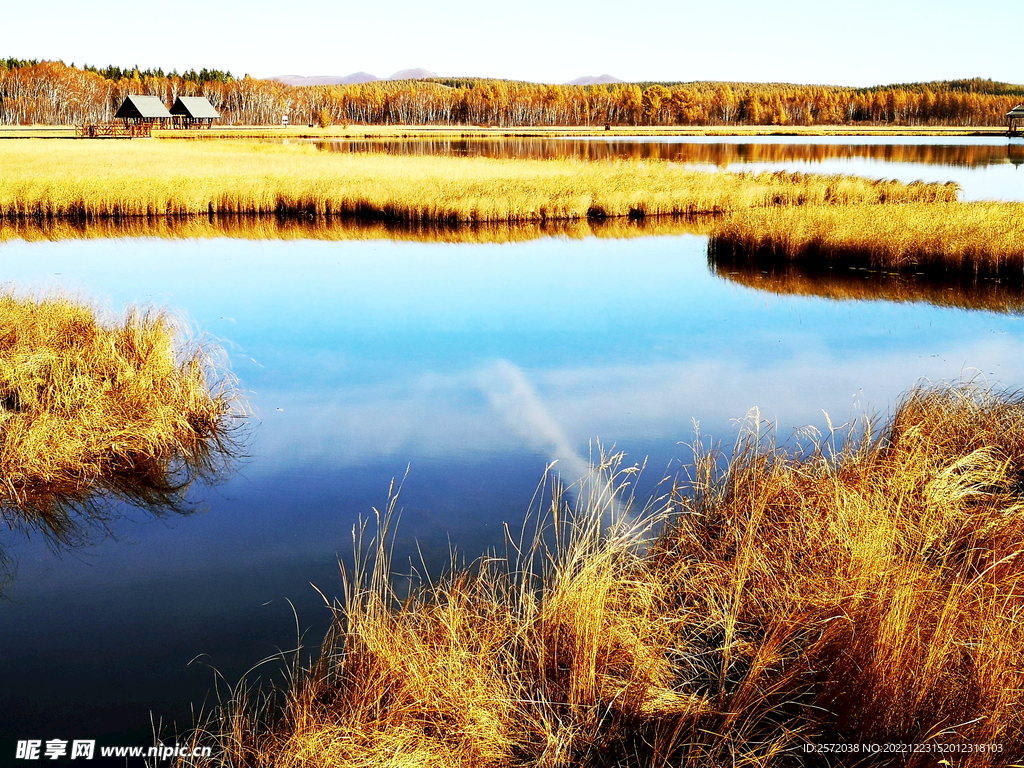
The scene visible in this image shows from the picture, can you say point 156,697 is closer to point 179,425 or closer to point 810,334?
point 179,425

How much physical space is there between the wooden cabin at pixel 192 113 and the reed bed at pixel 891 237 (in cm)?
6764

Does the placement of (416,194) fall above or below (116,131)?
below

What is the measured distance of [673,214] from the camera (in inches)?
886

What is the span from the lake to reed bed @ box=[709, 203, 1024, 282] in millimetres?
989

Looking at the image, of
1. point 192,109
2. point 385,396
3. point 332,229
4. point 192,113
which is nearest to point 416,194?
point 332,229

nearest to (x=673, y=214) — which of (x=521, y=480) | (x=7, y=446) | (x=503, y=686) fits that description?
(x=521, y=480)

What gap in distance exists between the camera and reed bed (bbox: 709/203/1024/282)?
1380 centimetres

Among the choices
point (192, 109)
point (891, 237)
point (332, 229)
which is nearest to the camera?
point (891, 237)

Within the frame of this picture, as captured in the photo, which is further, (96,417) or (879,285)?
(879,285)

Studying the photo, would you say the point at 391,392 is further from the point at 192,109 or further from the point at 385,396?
the point at 192,109

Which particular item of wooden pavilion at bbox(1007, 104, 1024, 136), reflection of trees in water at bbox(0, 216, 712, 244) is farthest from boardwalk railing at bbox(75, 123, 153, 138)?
wooden pavilion at bbox(1007, 104, 1024, 136)

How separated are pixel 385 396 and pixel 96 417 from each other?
276cm

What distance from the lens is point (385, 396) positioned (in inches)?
338

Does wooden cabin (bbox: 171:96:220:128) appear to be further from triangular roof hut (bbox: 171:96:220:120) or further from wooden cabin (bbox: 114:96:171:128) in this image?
wooden cabin (bbox: 114:96:171:128)
